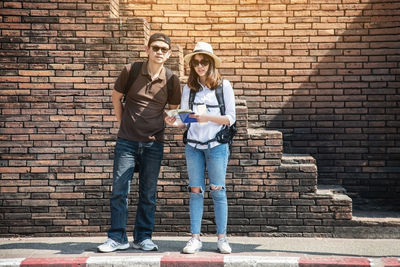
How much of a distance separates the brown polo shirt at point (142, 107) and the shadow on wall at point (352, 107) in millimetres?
2182

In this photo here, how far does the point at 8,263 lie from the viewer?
5.07m

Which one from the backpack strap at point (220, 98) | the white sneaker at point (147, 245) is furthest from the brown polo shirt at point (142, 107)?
the white sneaker at point (147, 245)

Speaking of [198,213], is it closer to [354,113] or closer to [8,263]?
[8,263]

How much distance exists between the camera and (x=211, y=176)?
5.32 metres

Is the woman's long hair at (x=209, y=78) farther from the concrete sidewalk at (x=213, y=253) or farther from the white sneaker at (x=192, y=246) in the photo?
the concrete sidewalk at (x=213, y=253)

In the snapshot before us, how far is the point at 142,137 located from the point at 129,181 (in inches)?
18.3

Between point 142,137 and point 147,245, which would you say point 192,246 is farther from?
point 142,137

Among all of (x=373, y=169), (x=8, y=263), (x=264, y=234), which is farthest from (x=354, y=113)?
(x=8, y=263)

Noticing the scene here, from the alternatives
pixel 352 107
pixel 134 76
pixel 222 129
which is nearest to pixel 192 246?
pixel 222 129

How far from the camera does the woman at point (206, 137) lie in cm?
525

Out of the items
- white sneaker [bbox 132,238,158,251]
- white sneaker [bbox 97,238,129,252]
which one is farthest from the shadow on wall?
white sneaker [bbox 97,238,129,252]

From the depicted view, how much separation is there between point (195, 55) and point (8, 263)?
2.55m

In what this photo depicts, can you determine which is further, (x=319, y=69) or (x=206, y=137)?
(x=319, y=69)

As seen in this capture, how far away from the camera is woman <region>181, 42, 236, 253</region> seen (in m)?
5.25
